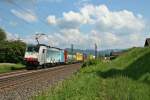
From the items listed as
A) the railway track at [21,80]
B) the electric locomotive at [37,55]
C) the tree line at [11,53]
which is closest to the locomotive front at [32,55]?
the electric locomotive at [37,55]

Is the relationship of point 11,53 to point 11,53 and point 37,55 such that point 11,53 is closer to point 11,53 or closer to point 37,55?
point 11,53

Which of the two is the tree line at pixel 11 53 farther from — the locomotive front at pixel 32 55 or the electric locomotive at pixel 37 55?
the locomotive front at pixel 32 55

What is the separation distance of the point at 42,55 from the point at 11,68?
459cm

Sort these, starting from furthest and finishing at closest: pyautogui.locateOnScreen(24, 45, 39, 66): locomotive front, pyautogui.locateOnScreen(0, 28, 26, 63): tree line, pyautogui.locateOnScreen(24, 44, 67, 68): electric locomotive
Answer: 1. pyautogui.locateOnScreen(0, 28, 26, 63): tree line
2. pyautogui.locateOnScreen(24, 44, 67, 68): electric locomotive
3. pyautogui.locateOnScreen(24, 45, 39, 66): locomotive front

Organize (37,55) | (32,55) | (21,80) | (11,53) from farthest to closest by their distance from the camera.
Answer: (11,53), (32,55), (37,55), (21,80)

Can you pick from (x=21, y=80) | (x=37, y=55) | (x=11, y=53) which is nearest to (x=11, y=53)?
(x=11, y=53)

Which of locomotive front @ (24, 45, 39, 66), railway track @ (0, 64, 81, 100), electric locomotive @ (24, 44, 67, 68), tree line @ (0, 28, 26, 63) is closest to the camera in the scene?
railway track @ (0, 64, 81, 100)

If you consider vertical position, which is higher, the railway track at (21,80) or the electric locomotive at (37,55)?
the electric locomotive at (37,55)

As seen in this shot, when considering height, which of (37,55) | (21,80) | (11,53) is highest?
(11,53)

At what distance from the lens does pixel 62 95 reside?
588 inches

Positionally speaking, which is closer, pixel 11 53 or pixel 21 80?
pixel 21 80

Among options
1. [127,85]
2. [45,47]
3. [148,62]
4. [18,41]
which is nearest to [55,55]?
[45,47]

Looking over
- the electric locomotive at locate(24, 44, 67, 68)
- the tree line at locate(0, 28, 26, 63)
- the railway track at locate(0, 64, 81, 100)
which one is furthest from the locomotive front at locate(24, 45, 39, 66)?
the tree line at locate(0, 28, 26, 63)

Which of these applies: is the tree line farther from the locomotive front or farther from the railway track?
the railway track
